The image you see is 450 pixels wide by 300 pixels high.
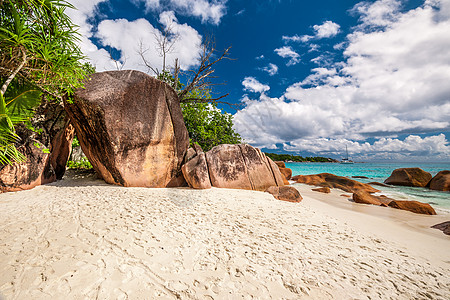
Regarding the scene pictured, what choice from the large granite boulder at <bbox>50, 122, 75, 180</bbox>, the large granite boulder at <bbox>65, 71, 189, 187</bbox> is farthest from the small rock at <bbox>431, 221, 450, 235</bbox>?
the large granite boulder at <bbox>50, 122, 75, 180</bbox>

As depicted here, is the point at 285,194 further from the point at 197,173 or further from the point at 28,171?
the point at 28,171

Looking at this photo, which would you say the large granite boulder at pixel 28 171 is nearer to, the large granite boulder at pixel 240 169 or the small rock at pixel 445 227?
the large granite boulder at pixel 240 169

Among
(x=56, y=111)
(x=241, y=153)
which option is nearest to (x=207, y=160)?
(x=241, y=153)

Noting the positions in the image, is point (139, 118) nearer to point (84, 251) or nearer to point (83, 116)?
point (83, 116)

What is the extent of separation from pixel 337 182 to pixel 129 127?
1513 cm

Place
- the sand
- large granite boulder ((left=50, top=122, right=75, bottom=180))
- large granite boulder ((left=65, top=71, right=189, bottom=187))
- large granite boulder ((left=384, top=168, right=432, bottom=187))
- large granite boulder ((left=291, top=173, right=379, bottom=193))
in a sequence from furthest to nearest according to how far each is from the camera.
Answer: large granite boulder ((left=384, top=168, right=432, bottom=187)) < large granite boulder ((left=291, top=173, right=379, bottom=193)) < large granite boulder ((left=50, top=122, right=75, bottom=180)) < large granite boulder ((left=65, top=71, right=189, bottom=187)) < the sand

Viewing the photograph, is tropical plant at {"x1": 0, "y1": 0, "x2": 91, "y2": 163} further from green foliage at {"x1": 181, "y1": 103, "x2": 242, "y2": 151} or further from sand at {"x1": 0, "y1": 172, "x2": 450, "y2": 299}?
green foliage at {"x1": 181, "y1": 103, "x2": 242, "y2": 151}

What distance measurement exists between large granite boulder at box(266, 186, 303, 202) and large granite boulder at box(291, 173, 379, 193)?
8548mm

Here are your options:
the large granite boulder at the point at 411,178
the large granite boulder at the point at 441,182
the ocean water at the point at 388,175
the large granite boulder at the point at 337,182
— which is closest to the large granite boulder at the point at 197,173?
the ocean water at the point at 388,175

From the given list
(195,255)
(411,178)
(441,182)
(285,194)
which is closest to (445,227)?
(285,194)

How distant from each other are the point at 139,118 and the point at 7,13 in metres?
3.74

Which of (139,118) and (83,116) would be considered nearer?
(83,116)

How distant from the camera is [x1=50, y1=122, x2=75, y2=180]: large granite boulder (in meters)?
6.74

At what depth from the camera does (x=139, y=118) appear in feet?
21.3
